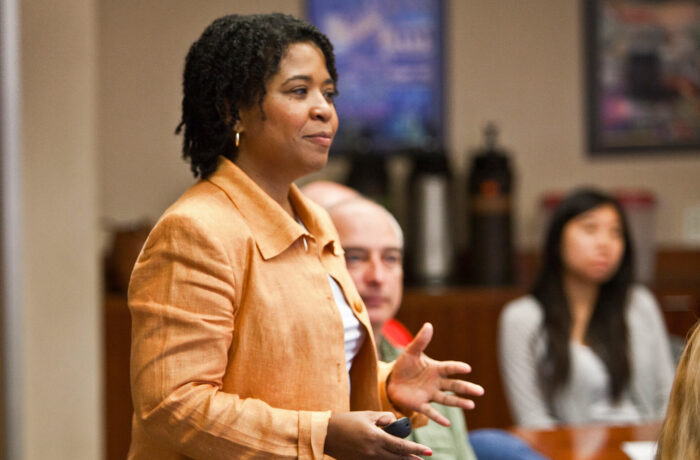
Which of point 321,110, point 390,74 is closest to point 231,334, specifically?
point 321,110

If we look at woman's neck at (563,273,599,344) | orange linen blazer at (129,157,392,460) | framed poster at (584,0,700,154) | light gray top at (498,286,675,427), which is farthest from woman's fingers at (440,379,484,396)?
framed poster at (584,0,700,154)

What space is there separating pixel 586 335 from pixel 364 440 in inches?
68.9

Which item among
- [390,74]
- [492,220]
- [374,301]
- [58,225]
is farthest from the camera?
[390,74]

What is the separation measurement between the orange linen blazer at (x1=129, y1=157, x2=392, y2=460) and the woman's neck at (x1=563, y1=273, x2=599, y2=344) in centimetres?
167

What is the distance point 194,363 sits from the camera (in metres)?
0.92

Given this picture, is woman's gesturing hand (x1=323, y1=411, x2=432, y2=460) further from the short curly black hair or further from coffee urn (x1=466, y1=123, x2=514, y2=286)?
coffee urn (x1=466, y1=123, x2=514, y2=286)

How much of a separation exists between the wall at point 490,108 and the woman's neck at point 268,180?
2697mm

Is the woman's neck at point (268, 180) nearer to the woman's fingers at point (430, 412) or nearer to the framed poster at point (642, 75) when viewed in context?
the woman's fingers at point (430, 412)

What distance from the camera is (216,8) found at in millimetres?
3533

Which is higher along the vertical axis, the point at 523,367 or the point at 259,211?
the point at 259,211

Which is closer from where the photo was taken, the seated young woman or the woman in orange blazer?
the woman in orange blazer

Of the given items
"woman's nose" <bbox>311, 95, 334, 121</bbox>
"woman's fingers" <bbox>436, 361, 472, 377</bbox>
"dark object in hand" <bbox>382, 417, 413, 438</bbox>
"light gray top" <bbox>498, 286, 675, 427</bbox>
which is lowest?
"light gray top" <bbox>498, 286, 675, 427</bbox>

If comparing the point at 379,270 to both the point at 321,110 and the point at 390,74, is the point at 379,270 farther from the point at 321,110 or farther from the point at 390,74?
the point at 390,74

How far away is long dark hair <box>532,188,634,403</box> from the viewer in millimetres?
2479
